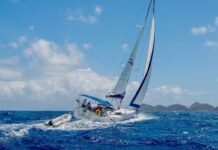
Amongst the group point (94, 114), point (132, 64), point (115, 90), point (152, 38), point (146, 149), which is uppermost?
point (152, 38)

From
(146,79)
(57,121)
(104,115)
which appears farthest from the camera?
(146,79)

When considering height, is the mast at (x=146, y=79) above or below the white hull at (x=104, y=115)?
above

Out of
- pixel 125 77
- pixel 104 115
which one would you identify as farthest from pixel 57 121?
pixel 125 77

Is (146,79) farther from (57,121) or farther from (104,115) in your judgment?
(57,121)

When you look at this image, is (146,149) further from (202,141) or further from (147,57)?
(147,57)

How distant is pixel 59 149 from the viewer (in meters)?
24.1

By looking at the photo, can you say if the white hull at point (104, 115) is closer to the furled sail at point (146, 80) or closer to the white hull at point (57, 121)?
the white hull at point (57, 121)

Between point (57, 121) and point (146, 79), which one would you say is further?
point (146, 79)

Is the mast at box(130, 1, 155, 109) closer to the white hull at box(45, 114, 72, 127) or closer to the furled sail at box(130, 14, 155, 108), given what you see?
the furled sail at box(130, 14, 155, 108)

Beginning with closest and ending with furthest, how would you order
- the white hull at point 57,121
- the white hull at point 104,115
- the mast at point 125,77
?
the white hull at point 57,121
the white hull at point 104,115
the mast at point 125,77

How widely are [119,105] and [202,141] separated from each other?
22.8m

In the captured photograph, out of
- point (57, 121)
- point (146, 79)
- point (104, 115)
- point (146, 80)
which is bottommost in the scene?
point (57, 121)

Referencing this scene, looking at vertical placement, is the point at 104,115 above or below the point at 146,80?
below

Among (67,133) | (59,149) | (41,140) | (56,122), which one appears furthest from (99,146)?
(56,122)
